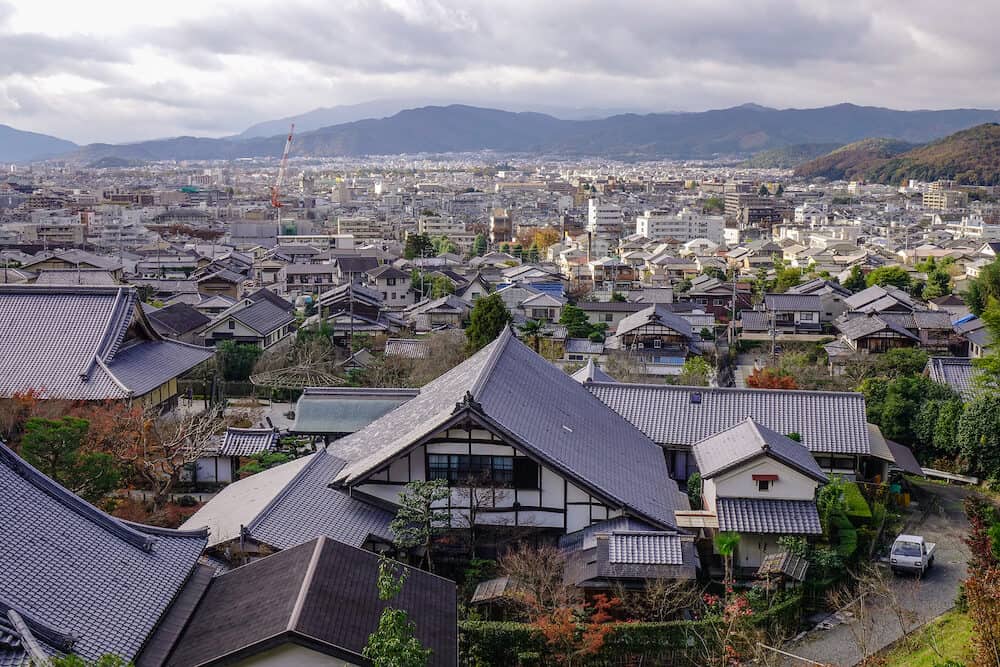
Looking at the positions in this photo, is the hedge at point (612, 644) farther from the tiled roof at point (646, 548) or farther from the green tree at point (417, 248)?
the green tree at point (417, 248)

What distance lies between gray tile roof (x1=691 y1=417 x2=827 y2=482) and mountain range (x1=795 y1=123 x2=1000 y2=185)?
12250 cm

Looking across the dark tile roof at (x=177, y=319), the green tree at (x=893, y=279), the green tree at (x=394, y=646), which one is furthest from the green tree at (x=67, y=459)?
the green tree at (x=893, y=279)

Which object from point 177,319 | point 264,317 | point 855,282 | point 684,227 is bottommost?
point 684,227

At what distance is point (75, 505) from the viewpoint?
9109 mm

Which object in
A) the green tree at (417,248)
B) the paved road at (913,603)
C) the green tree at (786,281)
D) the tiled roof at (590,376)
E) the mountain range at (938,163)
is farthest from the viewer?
the mountain range at (938,163)

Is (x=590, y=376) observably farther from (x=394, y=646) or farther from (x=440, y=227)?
(x=440, y=227)

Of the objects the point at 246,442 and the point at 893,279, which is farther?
the point at 893,279

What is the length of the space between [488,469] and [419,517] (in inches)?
50.1

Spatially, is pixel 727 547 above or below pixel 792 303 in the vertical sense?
above

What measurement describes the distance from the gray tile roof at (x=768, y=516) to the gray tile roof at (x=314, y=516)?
4990 millimetres

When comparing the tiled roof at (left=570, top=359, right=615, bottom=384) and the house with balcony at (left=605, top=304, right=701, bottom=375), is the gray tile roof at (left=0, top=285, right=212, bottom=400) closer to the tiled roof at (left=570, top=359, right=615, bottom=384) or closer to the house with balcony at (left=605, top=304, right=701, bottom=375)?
the tiled roof at (left=570, top=359, right=615, bottom=384)

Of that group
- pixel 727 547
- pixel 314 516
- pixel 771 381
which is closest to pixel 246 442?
pixel 314 516

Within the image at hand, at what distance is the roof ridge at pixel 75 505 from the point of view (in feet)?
29.3

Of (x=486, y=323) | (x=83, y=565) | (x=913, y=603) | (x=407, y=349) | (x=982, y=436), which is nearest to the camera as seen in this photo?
(x=83, y=565)
